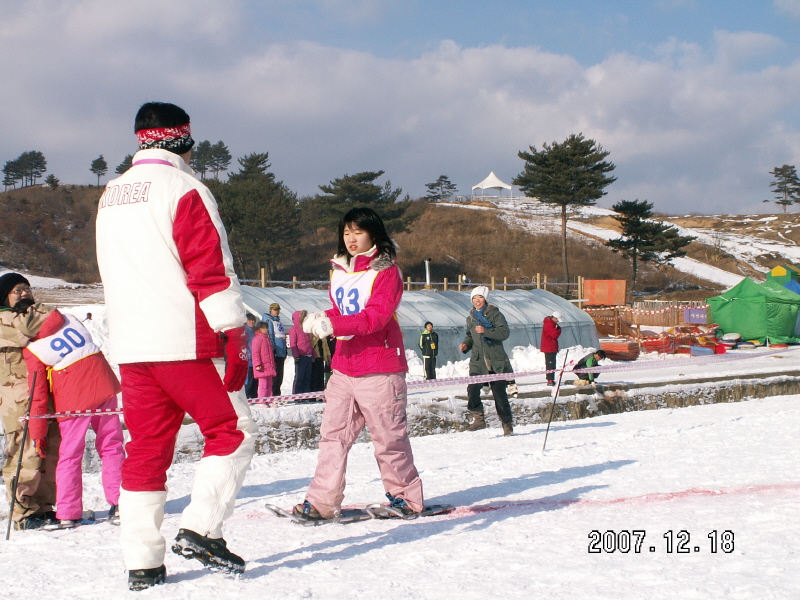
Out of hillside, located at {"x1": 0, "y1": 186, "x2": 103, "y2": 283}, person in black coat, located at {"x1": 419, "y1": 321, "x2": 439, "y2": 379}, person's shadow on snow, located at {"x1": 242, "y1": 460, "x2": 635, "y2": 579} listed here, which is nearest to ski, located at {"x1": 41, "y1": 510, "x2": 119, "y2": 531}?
person's shadow on snow, located at {"x1": 242, "y1": 460, "x2": 635, "y2": 579}

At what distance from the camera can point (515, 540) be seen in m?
3.59

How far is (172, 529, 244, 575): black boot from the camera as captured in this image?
2.90 meters

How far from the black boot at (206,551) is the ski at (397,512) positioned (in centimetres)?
135

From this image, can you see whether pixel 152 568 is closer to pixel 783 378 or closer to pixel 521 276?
pixel 783 378

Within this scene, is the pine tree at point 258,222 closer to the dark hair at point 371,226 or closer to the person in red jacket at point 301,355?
the person in red jacket at point 301,355

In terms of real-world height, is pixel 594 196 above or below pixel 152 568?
above

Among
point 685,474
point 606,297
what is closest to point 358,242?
point 685,474

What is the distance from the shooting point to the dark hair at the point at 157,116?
3.13 metres

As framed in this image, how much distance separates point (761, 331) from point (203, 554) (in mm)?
28698

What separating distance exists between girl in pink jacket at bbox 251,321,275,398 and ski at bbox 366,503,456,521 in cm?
702

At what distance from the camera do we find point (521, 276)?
183 feet

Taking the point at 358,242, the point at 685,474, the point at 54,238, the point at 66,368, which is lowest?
the point at 685,474
